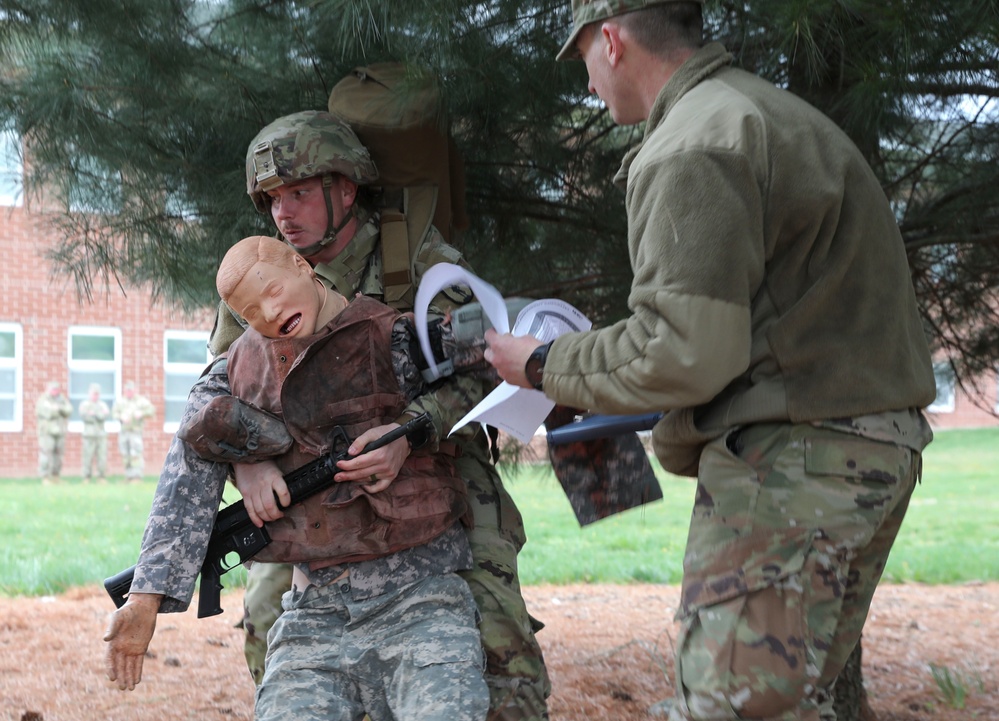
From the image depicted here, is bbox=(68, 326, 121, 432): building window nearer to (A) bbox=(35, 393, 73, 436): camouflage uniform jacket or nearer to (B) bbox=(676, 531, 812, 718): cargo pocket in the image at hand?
(A) bbox=(35, 393, 73, 436): camouflage uniform jacket

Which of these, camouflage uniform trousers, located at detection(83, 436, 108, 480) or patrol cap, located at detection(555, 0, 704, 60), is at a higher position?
patrol cap, located at detection(555, 0, 704, 60)

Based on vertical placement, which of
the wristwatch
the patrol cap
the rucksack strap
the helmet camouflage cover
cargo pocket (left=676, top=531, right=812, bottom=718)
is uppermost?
the patrol cap

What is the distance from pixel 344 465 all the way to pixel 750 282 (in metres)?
1.02

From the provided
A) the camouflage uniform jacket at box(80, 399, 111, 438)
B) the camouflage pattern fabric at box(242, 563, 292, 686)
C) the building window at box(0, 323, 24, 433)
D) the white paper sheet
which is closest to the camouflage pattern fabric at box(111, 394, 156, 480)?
the camouflage uniform jacket at box(80, 399, 111, 438)

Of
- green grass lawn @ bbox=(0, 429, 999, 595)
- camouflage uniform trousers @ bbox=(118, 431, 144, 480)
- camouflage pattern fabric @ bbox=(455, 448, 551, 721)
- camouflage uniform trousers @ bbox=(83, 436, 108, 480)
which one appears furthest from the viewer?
camouflage uniform trousers @ bbox=(83, 436, 108, 480)

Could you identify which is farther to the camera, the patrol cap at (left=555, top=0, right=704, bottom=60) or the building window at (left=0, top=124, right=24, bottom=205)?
the building window at (left=0, top=124, right=24, bottom=205)

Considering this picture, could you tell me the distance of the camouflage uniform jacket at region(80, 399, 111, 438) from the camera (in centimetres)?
1998

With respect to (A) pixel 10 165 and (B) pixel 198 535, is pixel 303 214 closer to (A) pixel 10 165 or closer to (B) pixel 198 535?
(B) pixel 198 535

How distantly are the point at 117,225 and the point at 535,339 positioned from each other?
2.52 m

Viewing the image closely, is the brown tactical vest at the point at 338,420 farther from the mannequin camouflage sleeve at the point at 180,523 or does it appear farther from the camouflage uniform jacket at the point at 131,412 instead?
the camouflage uniform jacket at the point at 131,412

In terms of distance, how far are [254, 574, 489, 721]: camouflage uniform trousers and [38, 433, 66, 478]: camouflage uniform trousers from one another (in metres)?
18.3

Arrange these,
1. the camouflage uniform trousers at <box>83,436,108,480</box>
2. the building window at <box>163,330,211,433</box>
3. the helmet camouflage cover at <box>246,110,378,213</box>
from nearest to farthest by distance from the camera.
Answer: the helmet camouflage cover at <box>246,110,378,213</box> < the camouflage uniform trousers at <box>83,436,108,480</box> < the building window at <box>163,330,211,433</box>

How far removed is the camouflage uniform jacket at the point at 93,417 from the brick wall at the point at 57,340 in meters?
0.81

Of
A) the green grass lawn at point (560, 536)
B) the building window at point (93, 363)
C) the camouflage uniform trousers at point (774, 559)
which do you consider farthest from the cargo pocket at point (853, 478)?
the building window at point (93, 363)
